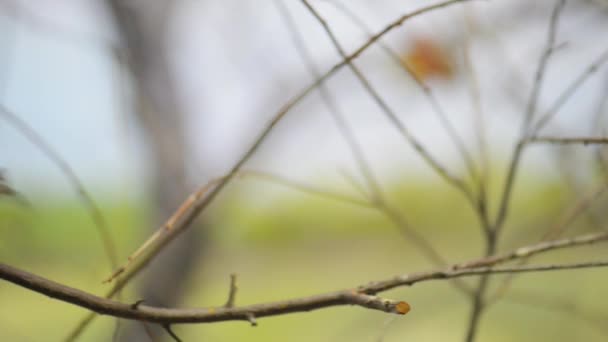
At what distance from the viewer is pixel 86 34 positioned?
23.2 inches

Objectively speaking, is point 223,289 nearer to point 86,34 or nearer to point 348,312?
point 348,312

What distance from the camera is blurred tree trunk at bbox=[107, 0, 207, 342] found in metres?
0.70

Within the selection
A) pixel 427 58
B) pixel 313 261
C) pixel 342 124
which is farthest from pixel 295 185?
pixel 313 261

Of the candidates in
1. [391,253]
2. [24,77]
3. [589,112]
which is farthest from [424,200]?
[24,77]

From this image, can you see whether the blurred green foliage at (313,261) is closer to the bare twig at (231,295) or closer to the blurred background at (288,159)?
the blurred background at (288,159)

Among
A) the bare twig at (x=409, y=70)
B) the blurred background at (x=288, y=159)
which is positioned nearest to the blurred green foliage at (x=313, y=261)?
the blurred background at (x=288, y=159)

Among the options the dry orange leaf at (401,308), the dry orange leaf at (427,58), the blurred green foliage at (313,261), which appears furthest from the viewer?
the dry orange leaf at (427,58)

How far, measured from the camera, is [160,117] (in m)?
0.77

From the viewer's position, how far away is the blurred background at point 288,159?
0.46 meters

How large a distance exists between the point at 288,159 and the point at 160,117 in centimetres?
17

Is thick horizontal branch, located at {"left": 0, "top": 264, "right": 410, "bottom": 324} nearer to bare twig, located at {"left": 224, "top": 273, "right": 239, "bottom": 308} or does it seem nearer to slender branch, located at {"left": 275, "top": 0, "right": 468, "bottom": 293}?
bare twig, located at {"left": 224, "top": 273, "right": 239, "bottom": 308}

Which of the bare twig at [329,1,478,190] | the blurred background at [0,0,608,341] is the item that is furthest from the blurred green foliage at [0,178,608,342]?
the bare twig at [329,1,478,190]

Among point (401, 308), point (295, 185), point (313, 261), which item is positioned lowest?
point (401, 308)

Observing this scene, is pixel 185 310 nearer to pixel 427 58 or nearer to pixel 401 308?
pixel 401 308
